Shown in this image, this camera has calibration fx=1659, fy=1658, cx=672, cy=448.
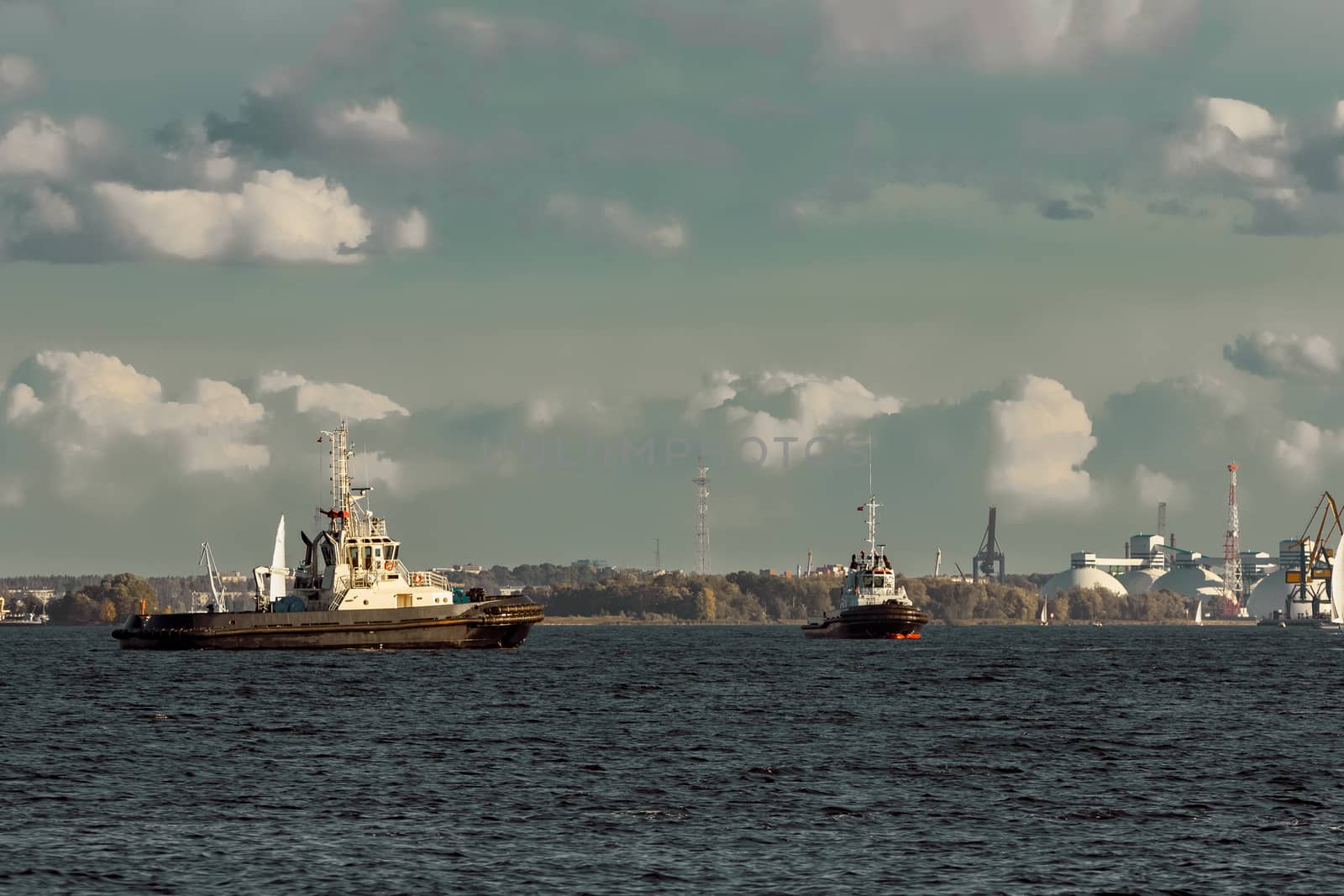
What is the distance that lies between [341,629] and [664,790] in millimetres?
96879

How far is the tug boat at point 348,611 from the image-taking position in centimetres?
14725

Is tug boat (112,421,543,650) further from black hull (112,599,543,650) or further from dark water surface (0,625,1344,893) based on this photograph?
dark water surface (0,625,1344,893)

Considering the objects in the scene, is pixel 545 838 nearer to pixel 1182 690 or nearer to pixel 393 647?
pixel 1182 690

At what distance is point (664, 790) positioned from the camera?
54562mm

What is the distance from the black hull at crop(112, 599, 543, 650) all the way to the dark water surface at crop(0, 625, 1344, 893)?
3867 centimetres

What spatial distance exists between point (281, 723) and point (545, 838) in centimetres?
3631

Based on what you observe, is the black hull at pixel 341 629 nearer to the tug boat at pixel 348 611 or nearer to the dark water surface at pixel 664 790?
the tug boat at pixel 348 611

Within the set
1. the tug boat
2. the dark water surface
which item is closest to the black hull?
the tug boat

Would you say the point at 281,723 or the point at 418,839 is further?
the point at 281,723

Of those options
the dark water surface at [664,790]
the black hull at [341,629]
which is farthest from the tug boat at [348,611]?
the dark water surface at [664,790]

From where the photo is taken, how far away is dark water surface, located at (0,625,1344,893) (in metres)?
40.0

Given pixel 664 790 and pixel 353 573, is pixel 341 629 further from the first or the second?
pixel 664 790

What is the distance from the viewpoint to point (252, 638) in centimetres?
14875

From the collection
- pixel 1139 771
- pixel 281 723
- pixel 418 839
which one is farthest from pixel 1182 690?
pixel 418 839
